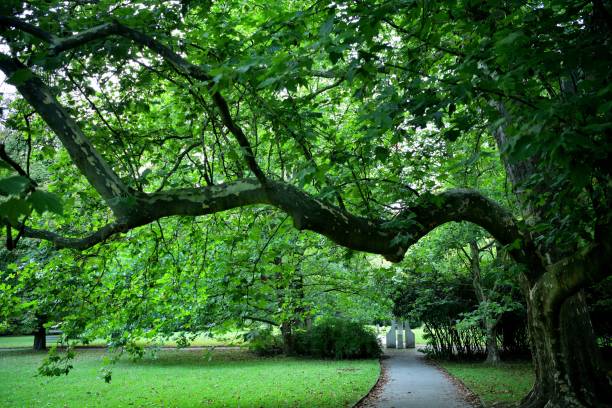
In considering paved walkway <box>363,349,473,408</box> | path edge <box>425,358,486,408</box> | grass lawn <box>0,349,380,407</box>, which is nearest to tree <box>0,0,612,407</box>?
path edge <box>425,358,486,408</box>

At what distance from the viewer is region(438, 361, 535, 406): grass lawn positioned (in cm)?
1059

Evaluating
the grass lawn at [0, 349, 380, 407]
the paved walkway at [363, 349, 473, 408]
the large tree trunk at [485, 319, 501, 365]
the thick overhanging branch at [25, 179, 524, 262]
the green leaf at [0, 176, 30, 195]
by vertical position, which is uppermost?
the thick overhanging branch at [25, 179, 524, 262]

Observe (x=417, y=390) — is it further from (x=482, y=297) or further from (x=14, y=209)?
(x=14, y=209)

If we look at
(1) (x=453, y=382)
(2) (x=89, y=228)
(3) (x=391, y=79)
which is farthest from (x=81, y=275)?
(1) (x=453, y=382)

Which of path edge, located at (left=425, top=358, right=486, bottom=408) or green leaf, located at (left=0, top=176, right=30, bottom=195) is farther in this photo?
path edge, located at (left=425, top=358, right=486, bottom=408)

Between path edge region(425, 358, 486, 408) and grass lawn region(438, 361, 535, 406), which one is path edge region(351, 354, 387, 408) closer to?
path edge region(425, 358, 486, 408)

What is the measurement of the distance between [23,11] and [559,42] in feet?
15.7

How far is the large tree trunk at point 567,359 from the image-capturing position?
278 inches

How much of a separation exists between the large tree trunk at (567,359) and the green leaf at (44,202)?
6.82 m

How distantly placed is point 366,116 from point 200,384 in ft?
39.6

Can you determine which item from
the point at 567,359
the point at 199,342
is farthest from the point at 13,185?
the point at 199,342

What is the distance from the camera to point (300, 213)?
5.14 metres

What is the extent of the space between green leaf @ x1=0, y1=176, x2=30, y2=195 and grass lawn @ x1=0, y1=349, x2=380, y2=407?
7.48 meters

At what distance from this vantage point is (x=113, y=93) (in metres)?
7.40
